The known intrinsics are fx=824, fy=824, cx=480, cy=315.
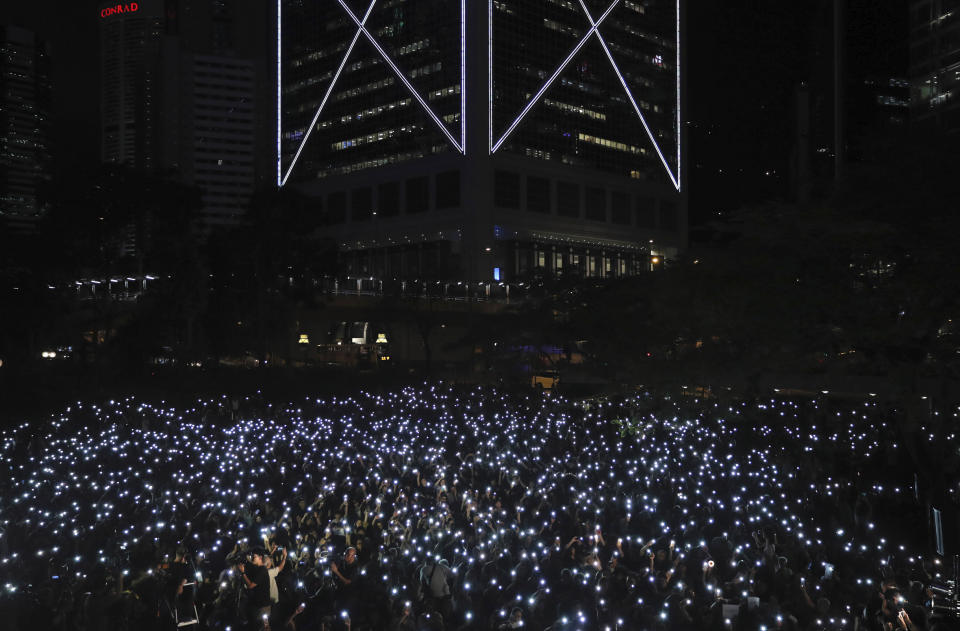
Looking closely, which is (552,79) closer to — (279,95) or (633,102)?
(633,102)

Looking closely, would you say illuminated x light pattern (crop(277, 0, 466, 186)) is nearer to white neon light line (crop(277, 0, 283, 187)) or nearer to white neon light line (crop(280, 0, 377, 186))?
white neon light line (crop(280, 0, 377, 186))

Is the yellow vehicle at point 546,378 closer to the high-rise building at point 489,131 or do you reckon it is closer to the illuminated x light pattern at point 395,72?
the high-rise building at point 489,131

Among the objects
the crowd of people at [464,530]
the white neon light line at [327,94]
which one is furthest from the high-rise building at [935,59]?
the crowd of people at [464,530]

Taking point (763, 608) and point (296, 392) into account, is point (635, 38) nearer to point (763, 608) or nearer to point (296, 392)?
point (296, 392)

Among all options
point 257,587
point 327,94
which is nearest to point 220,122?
point 327,94

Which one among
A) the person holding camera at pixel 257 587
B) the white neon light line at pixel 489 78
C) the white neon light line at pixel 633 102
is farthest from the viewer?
the white neon light line at pixel 633 102

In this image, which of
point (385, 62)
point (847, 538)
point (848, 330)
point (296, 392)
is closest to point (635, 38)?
point (385, 62)

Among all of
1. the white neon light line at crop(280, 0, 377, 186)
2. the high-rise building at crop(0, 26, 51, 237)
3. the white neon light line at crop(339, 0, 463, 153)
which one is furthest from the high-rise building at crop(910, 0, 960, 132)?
the high-rise building at crop(0, 26, 51, 237)
